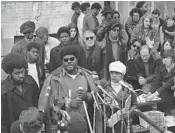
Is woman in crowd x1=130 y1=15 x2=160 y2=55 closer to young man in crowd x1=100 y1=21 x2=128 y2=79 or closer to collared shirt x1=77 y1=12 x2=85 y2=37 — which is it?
young man in crowd x1=100 y1=21 x2=128 y2=79

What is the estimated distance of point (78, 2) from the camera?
428 inches

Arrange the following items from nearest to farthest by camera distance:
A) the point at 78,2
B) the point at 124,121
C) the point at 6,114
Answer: the point at 124,121 → the point at 6,114 → the point at 78,2

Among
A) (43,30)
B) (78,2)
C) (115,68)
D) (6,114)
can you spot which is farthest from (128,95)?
(78,2)

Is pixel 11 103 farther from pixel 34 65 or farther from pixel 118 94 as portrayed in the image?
pixel 34 65

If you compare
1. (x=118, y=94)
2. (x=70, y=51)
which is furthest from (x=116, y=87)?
(x=70, y=51)

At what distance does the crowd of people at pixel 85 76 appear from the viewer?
3.86 m

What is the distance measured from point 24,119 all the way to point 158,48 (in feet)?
18.2

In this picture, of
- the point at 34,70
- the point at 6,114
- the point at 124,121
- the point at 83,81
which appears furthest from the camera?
the point at 34,70

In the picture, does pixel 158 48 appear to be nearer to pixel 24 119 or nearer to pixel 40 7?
pixel 40 7

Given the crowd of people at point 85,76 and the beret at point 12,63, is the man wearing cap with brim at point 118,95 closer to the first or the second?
the crowd of people at point 85,76

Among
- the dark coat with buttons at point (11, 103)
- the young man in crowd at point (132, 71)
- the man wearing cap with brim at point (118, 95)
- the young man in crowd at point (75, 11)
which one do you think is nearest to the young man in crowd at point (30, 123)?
the man wearing cap with brim at point (118, 95)

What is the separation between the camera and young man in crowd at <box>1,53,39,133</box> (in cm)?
468

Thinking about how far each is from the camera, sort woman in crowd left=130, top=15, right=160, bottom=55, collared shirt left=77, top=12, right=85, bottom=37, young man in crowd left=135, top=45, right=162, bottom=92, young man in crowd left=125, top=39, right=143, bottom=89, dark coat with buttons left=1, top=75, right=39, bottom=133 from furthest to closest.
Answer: collared shirt left=77, top=12, right=85, bottom=37
woman in crowd left=130, top=15, right=160, bottom=55
young man in crowd left=125, top=39, right=143, bottom=89
young man in crowd left=135, top=45, right=162, bottom=92
dark coat with buttons left=1, top=75, right=39, bottom=133

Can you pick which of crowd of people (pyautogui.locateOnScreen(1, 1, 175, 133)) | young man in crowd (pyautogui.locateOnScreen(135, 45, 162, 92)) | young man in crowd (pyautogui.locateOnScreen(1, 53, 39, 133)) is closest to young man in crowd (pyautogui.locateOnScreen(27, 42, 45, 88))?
crowd of people (pyautogui.locateOnScreen(1, 1, 175, 133))
